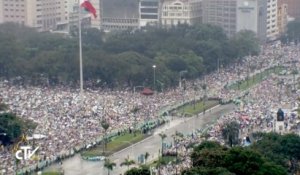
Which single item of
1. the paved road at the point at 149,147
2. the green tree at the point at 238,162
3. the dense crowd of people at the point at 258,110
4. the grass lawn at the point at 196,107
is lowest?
the paved road at the point at 149,147

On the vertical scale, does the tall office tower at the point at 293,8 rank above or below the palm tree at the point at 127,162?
above

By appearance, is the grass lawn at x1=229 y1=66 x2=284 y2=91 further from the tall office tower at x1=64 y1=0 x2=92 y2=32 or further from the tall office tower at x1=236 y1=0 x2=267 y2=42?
the tall office tower at x1=64 y1=0 x2=92 y2=32

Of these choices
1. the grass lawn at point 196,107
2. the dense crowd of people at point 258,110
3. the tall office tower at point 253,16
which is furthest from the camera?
the tall office tower at point 253,16

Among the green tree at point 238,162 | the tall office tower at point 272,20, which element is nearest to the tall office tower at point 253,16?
the tall office tower at point 272,20

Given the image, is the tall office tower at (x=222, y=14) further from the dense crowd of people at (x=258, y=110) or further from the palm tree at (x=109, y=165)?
the palm tree at (x=109, y=165)

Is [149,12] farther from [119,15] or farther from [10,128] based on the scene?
[10,128]

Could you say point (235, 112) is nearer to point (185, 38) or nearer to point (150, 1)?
point (185, 38)
